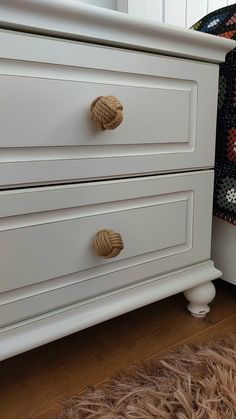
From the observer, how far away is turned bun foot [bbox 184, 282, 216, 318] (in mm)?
771

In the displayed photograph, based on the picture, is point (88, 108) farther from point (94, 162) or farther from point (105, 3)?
point (105, 3)

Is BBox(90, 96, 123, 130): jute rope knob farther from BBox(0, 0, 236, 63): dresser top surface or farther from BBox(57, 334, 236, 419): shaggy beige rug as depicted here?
BBox(57, 334, 236, 419): shaggy beige rug

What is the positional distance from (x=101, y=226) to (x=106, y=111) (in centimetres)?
19

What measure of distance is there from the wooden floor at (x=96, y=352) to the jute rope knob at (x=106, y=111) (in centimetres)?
42

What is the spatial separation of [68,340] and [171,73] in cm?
54

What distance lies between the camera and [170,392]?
1.79 ft

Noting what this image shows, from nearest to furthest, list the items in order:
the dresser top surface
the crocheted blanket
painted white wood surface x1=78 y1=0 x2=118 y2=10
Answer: the dresser top surface, the crocheted blanket, painted white wood surface x1=78 y1=0 x2=118 y2=10

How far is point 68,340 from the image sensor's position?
72 cm

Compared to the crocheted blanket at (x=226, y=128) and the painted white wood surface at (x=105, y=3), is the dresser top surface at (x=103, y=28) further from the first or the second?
the painted white wood surface at (x=105, y=3)

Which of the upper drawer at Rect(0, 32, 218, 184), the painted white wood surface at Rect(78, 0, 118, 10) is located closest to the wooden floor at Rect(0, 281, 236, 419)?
the upper drawer at Rect(0, 32, 218, 184)

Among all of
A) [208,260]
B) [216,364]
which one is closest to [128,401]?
[216,364]

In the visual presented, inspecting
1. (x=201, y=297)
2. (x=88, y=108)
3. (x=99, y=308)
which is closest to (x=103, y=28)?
(x=88, y=108)

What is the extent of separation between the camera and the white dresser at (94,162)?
0.49 meters

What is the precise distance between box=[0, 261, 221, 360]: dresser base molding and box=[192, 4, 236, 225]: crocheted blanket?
13 centimetres
